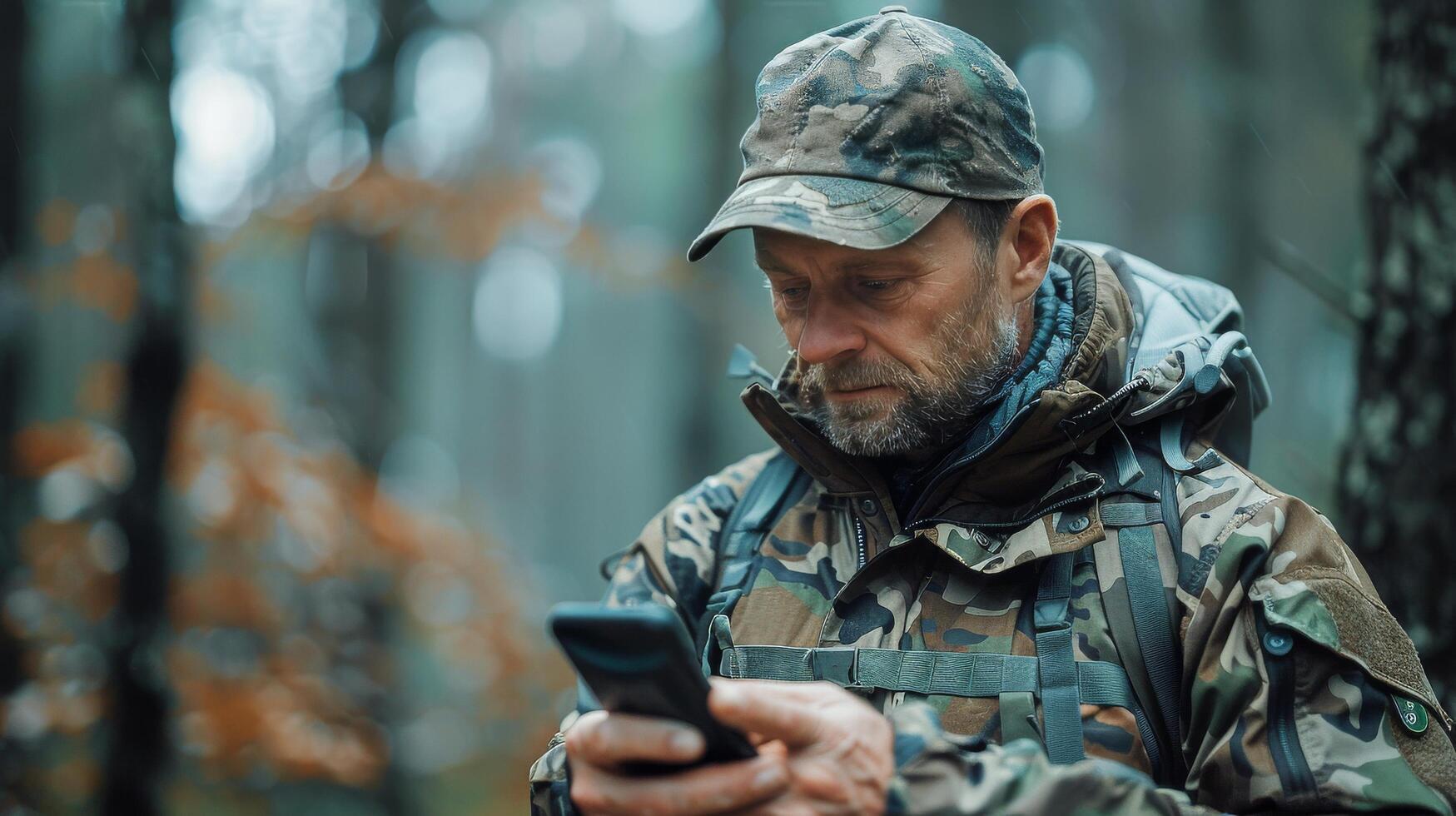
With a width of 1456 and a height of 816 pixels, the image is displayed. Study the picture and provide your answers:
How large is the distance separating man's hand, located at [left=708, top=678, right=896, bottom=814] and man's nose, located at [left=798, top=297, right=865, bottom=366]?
2.76 feet

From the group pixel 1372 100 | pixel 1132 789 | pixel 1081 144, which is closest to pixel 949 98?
pixel 1132 789

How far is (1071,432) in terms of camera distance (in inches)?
91.7

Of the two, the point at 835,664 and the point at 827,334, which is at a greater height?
the point at 827,334

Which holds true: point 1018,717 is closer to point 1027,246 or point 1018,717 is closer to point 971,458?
point 971,458

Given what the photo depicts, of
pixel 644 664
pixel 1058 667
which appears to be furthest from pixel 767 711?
pixel 1058 667

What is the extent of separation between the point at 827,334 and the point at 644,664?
39.2 inches

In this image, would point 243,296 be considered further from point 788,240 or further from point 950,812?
point 950,812

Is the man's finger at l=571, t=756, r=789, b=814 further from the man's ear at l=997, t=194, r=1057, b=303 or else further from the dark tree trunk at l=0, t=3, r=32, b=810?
the dark tree trunk at l=0, t=3, r=32, b=810

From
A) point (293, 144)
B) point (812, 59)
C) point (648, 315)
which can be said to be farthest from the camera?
point (648, 315)

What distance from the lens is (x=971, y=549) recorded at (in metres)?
2.30

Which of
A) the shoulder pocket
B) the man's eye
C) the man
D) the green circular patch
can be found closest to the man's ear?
the man

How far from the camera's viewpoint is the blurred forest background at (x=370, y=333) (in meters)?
3.61

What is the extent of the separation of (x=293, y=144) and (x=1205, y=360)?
8003 mm

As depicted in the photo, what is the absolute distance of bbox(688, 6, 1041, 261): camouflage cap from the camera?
236 cm
